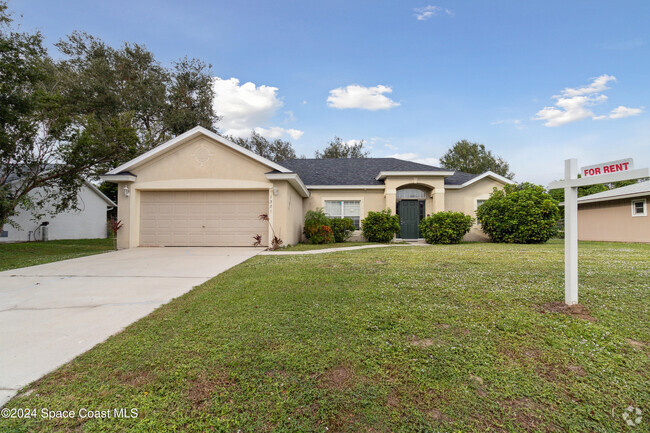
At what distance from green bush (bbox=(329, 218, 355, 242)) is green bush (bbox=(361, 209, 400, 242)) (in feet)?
2.65

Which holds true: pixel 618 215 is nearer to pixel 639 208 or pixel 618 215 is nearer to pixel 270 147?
pixel 639 208

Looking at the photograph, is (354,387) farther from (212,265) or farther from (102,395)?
(212,265)

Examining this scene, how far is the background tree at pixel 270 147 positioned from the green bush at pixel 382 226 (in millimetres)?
21417

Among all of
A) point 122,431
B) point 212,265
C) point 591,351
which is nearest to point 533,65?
point 591,351

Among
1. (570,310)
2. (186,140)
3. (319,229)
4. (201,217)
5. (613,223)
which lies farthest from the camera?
(613,223)

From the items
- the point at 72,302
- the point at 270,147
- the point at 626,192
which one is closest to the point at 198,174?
the point at 72,302

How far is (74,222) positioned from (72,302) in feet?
68.3

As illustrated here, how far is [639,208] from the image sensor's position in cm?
1459

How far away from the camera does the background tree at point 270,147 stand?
3303 cm

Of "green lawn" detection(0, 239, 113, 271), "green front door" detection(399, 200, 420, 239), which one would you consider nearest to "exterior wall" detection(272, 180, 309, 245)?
"green front door" detection(399, 200, 420, 239)

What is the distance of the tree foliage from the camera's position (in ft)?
34.4

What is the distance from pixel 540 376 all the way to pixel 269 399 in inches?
81.6

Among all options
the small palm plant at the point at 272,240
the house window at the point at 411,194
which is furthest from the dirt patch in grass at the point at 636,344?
the house window at the point at 411,194

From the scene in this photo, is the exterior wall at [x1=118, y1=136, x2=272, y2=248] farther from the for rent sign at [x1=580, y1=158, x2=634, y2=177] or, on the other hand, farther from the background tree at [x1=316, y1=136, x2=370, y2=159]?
the background tree at [x1=316, y1=136, x2=370, y2=159]
